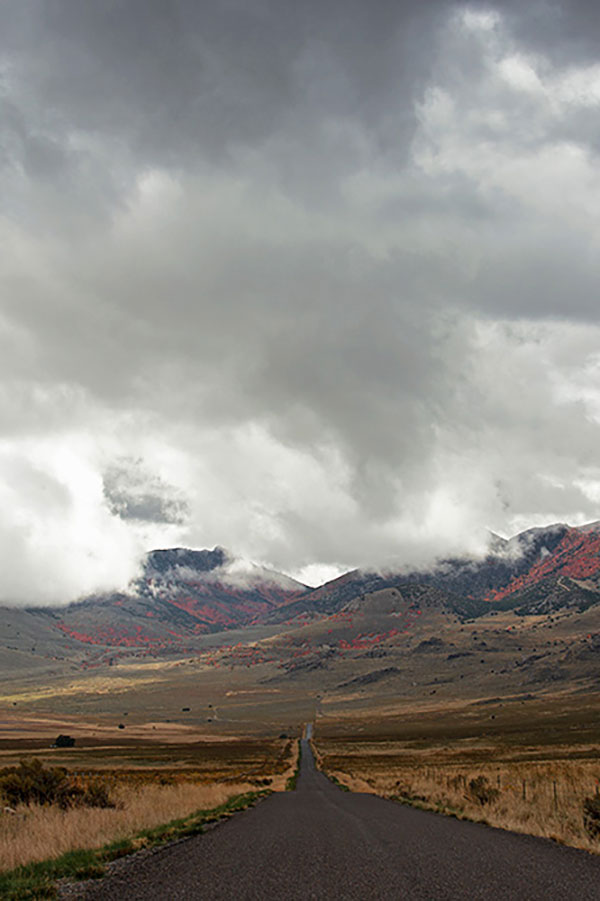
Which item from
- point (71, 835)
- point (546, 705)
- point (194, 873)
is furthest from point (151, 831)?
point (546, 705)

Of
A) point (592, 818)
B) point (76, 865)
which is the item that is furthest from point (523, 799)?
point (76, 865)

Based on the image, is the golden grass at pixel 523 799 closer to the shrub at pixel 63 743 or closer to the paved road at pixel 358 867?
the paved road at pixel 358 867

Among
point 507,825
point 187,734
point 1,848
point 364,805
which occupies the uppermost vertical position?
point 1,848

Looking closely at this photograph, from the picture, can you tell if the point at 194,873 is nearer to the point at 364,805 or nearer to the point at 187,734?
the point at 364,805

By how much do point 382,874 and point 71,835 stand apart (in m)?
9.60

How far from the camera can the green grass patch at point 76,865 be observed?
35.7ft

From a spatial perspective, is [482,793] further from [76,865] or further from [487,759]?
[487,759]

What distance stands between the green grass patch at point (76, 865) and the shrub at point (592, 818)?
13592 mm

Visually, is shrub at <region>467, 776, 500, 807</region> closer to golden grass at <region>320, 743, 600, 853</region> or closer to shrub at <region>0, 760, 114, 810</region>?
golden grass at <region>320, 743, 600, 853</region>

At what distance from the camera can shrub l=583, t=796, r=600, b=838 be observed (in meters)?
18.8

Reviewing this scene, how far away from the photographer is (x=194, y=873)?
12633 millimetres

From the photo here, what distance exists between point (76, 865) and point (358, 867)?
22.5 feet

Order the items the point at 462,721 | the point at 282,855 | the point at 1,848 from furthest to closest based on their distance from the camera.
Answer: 1. the point at 462,721
2. the point at 282,855
3. the point at 1,848

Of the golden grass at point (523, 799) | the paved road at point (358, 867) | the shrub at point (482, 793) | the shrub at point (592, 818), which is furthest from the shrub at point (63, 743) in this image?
the shrub at point (592, 818)
